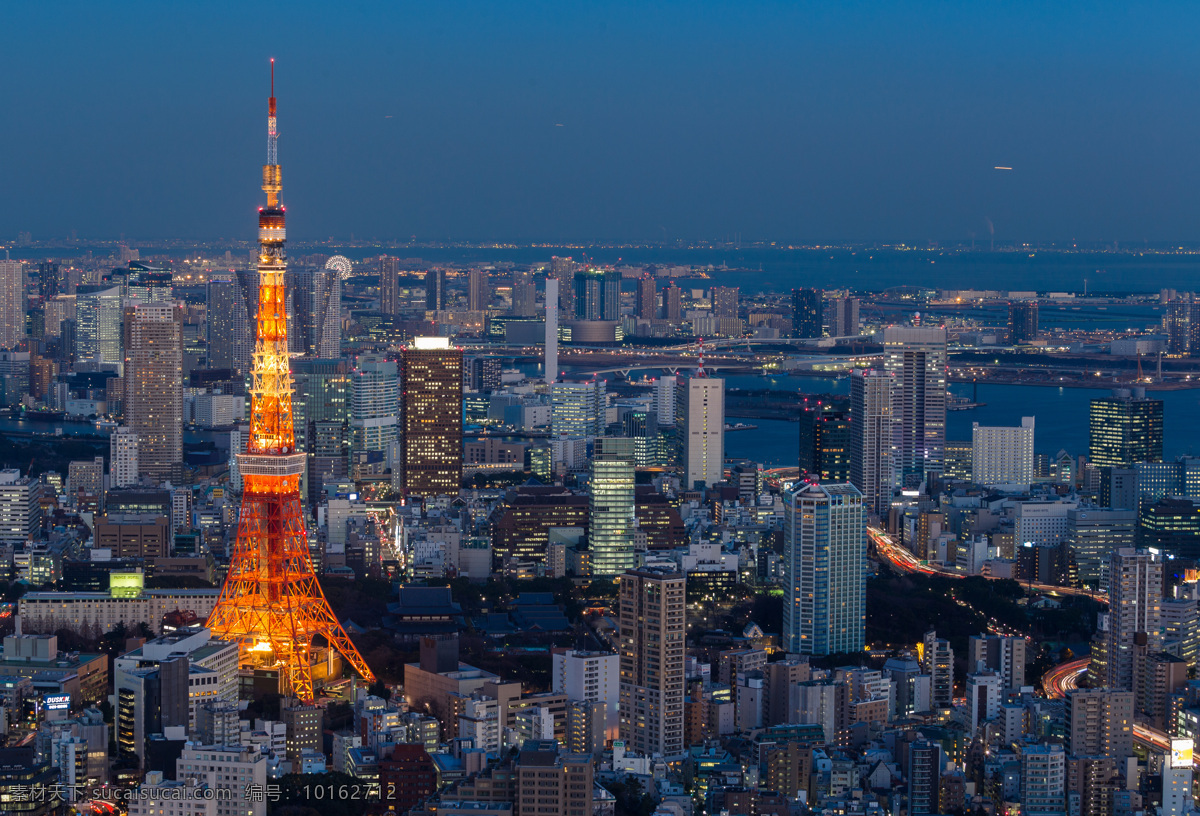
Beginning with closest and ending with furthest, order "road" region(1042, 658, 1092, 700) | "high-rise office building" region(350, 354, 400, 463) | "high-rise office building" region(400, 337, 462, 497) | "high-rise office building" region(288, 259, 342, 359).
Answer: "road" region(1042, 658, 1092, 700), "high-rise office building" region(400, 337, 462, 497), "high-rise office building" region(350, 354, 400, 463), "high-rise office building" region(288, 259, 342, 359)

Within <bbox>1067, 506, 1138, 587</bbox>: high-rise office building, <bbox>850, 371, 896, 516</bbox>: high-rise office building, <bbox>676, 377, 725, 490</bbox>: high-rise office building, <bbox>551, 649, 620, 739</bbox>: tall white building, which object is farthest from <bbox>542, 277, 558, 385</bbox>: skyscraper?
<bbox>551, 649, 620, 739</bbox>: tall white building

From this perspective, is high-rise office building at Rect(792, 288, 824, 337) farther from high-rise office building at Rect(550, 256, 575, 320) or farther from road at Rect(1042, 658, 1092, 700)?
road at Rect(1042, 658, 1092, 700)

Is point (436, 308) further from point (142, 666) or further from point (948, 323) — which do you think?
point (142, 666)

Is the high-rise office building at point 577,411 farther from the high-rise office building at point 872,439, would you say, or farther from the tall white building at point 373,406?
the high-rise office building at point 872,439

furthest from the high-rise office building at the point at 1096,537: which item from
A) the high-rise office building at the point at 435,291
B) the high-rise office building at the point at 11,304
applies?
the high-rise office building at the point at 435,291

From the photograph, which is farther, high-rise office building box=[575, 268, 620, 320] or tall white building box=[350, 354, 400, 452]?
high-rise office building box=[575, 268, 620, 320]

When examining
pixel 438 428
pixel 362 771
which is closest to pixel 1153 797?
pixel 362 771

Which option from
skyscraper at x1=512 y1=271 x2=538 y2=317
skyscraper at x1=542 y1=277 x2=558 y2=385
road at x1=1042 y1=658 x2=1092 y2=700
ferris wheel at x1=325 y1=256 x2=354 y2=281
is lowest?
road at x1=1042 y1=658 x2=1092 y2=700
